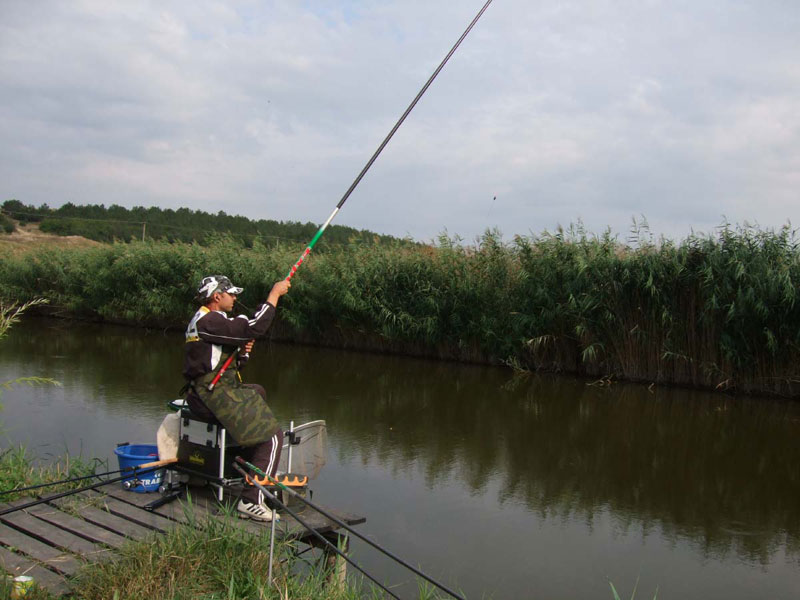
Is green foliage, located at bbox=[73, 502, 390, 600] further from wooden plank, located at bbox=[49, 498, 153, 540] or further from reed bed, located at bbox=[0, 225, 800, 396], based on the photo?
reed bed, located at bbox=[0, 225, 800, 396]

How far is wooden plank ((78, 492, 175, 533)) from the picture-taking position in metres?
3.98

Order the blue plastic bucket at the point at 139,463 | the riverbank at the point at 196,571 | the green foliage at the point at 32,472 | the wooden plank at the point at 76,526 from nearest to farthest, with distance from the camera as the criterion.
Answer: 1. the riverbank at the point at 196,571
2. the wooden plank at the point at 76,526
3. the blue plastic bucket at the point at 139,463
4. the green foliage at the point at 32,472

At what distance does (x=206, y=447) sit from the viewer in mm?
4363

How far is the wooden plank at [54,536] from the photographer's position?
3.55 m

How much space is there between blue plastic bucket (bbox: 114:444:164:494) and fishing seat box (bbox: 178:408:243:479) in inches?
10.0

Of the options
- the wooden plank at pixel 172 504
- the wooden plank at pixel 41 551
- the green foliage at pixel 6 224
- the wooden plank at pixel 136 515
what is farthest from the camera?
the green foliage at pixel 6 224

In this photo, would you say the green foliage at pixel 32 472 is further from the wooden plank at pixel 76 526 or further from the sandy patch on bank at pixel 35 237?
the sandy patch on bank at pixel 35 237

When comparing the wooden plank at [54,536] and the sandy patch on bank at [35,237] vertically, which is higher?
the sandy patch on bank at [35,237]

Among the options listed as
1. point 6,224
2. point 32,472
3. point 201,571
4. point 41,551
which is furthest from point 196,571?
point 6,224

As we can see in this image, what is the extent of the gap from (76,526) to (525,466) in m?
4.25

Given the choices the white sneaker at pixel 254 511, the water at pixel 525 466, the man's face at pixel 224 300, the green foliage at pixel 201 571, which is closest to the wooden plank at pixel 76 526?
the green foliage at pixel 201 571

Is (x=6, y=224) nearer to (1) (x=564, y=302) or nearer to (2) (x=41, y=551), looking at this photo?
(1) (x=564, y=302)

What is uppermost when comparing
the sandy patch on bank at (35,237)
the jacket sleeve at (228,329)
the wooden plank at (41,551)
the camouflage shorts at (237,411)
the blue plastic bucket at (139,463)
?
the sandy patch on bank at (35,237)

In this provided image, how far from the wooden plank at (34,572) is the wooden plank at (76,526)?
32 centimetres
